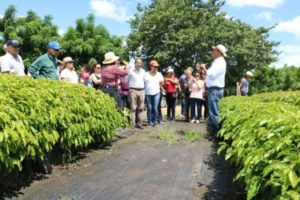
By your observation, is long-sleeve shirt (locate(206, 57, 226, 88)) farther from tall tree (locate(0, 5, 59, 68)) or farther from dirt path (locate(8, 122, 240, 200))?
tall tree (locate(0, 5, 59, 68))

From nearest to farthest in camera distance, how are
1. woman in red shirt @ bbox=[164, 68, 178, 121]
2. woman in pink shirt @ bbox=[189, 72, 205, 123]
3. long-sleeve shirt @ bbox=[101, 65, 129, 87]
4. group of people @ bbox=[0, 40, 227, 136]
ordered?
group of people @ bbox=[0, 40, 227, 136] < long-sleeve shirt @ bbox=[101, 65, 129, 87] < woman in pink shirt @ bbox=[189, 72, 205, 123] < woman in red shirt @ bbox=[164, 68, 178, 121]

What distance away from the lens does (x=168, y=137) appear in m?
9.44

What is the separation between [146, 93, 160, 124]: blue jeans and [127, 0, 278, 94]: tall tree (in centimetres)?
2077

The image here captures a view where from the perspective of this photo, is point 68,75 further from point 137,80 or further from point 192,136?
point 192,136

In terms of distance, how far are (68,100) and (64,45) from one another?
90.7 ft

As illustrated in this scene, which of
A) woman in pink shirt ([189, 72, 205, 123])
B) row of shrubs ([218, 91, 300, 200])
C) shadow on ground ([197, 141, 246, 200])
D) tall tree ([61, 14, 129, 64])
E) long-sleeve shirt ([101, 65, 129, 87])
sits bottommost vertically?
shadow on ground ([197, 141, 246, 200])

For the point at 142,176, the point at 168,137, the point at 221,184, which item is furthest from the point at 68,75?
the point at 221,184

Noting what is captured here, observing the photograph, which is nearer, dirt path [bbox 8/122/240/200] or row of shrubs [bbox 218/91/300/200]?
row of shrubs [bbox 218/91/300/200]

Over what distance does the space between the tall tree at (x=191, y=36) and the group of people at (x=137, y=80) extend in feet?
60.9

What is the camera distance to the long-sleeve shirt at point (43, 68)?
8.54 m

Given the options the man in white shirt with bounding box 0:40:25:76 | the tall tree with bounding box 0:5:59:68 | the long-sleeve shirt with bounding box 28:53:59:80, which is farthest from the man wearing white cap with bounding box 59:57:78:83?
the tall tree with bounding box 0:5:59:68

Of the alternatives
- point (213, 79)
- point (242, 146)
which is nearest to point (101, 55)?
point (213, 79)

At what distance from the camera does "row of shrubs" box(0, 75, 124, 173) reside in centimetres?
458

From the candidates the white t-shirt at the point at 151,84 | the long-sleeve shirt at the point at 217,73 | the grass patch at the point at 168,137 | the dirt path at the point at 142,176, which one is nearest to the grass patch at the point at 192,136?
the grass patch at the point at 168,137
